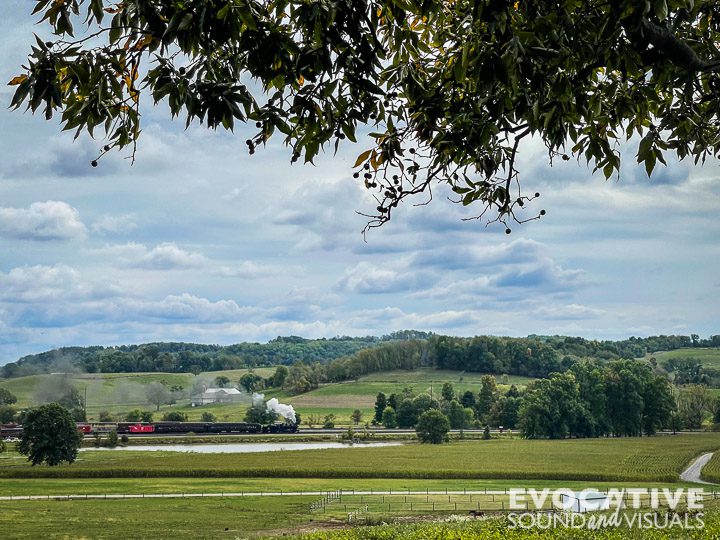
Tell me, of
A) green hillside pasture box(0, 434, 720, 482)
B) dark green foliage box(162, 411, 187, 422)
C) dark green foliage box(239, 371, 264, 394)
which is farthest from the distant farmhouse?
green hillside pasture box(0, 434, 720, 482)

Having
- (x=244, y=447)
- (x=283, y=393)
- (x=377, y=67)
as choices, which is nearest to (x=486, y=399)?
(x=244, y=447)

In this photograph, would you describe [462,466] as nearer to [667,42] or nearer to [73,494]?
[73,494]

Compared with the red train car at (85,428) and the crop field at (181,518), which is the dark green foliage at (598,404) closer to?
the crop field at (181,518)

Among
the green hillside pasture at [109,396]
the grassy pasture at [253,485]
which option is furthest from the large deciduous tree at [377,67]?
the green hillside pasture at [109,396]

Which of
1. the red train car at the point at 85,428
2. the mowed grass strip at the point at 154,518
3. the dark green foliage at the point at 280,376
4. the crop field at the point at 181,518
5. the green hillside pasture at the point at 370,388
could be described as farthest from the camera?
the dark green foliage at the point at 280,376

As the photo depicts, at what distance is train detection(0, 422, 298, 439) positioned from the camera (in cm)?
11744

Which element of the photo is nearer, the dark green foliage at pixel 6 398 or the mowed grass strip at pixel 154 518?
the mowed grass strip at pixel 154 518

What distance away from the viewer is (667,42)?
5.85 m

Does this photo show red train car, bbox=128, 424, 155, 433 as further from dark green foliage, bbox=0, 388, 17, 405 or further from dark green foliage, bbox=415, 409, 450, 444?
dark green foliage, bbox=415, 409, 450, 444

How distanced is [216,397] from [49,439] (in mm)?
88975

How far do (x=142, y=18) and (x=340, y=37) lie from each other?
1469mm

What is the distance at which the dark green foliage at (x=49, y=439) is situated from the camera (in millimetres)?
78625

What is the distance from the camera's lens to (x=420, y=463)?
3083 inches

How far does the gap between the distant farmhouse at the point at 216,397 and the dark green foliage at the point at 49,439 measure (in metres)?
84.8
